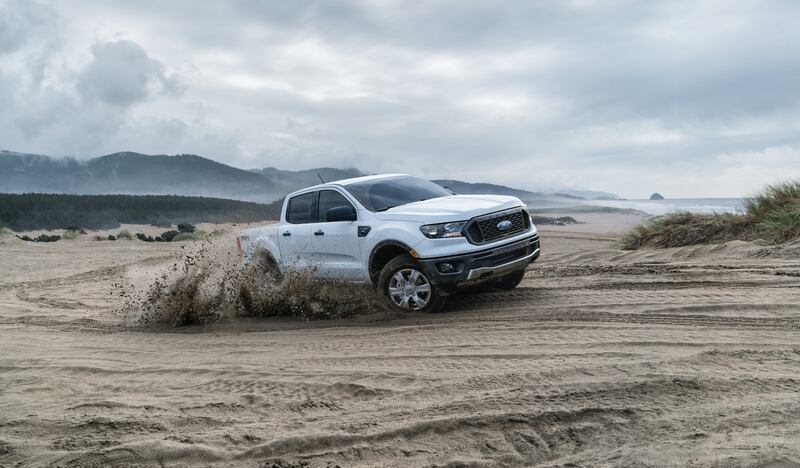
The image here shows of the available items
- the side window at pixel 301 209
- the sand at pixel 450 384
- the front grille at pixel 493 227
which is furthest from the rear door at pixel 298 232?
the front grille at pixel 493 227

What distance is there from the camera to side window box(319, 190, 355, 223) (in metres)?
8.72

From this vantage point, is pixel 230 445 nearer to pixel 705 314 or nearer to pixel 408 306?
pixel 408 306

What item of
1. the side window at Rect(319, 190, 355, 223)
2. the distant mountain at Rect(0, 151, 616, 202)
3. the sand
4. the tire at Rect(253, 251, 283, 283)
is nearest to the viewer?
the sand

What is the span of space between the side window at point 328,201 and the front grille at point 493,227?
2040mm

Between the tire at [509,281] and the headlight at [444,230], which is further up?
the headlight at [444,230]

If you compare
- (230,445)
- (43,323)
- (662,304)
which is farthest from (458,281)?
(43,323)

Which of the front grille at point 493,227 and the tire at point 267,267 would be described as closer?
the front grille at point 493,227

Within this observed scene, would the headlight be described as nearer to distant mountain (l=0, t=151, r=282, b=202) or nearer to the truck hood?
the truck hood

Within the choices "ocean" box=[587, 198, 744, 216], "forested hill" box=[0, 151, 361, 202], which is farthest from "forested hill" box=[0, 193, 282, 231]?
"forested hill" box=[0, 151, 361, 202]

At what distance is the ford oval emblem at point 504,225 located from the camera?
25.5ft

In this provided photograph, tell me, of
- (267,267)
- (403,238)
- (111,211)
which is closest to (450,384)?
(403,238)

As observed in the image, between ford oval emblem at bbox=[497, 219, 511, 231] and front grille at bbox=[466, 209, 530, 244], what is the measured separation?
15mm

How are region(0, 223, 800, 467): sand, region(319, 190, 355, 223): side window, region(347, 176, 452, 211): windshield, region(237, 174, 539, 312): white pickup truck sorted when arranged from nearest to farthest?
region(0, 223, 800, 467): sand → region(237, 174, 539, 312): white pickup truck → region(347, 176, 452, 211): windshield → region(319, 190, 355, 223): side window

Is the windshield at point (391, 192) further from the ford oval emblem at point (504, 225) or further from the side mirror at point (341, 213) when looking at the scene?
the ford oval emblem at point (504, 225)
